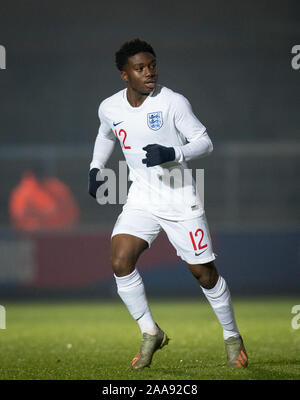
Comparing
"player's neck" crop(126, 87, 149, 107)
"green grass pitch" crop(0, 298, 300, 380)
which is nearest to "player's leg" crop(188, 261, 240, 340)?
"green grass pitch" crop(0, 298, 300, 380)

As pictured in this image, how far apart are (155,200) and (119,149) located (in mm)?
12077

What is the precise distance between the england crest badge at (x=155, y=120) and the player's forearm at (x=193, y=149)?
255mm

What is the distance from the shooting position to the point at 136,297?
6152mm

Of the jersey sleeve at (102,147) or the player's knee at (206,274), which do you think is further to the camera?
the jersey sleeve at (102,147)

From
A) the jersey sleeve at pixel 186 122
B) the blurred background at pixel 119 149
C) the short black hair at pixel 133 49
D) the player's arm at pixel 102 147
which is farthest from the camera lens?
the blurred background at pixel 119 149

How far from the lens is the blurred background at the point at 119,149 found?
1366 cm

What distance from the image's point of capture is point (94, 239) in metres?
13.7

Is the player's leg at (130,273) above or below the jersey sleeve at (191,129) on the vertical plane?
below

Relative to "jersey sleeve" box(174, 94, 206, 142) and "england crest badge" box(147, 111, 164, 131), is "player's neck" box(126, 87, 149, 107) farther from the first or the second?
"jersey sleeve" box(174, 94, 206, 142)

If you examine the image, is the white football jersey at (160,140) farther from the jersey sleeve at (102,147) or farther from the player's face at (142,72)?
the jersey sleeve at (102,147)

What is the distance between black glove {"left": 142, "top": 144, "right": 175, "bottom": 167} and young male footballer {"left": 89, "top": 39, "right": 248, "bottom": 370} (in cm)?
21

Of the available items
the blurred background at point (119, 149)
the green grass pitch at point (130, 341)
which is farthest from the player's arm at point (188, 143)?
the blurred background at point (119, 149)

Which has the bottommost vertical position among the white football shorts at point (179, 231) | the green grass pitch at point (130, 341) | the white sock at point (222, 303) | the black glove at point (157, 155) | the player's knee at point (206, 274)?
the green grass pitch at point (130, 341)

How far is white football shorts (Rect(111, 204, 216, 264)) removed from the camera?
19.7 feet
